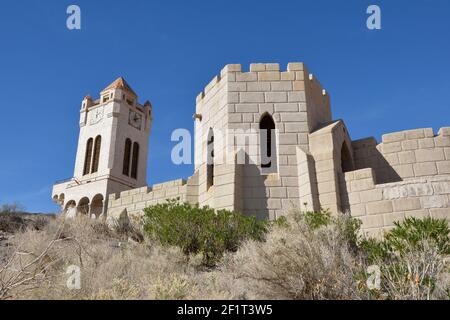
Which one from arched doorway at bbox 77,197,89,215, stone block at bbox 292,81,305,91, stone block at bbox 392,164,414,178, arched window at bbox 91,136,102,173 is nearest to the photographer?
stone block at bbox 392,164,414,178

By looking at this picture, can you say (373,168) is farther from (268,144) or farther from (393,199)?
(268,144)

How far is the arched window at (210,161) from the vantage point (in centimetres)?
1233

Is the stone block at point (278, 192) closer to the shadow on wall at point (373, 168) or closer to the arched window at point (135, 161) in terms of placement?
the shadow on wall at point (373, 168)

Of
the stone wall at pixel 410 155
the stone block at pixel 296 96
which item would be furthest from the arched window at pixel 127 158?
the stone wall at pixel 410 155

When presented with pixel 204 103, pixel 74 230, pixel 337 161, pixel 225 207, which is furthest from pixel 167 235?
pixel 204 103

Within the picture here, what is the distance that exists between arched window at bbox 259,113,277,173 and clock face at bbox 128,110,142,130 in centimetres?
2227

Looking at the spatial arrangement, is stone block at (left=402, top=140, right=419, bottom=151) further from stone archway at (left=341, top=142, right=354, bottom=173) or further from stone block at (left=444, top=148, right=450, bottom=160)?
stone archway at (left=341, top=142, right=354, bottom=173)

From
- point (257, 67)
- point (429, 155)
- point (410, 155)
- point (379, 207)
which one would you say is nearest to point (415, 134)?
point (410, 155)

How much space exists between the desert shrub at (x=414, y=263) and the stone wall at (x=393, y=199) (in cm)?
191

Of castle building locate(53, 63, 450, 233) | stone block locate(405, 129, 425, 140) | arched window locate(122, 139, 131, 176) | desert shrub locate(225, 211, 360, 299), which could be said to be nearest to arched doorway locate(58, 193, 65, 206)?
arched window locate(122, 139, 131, 176)

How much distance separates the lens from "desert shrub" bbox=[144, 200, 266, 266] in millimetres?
8711
